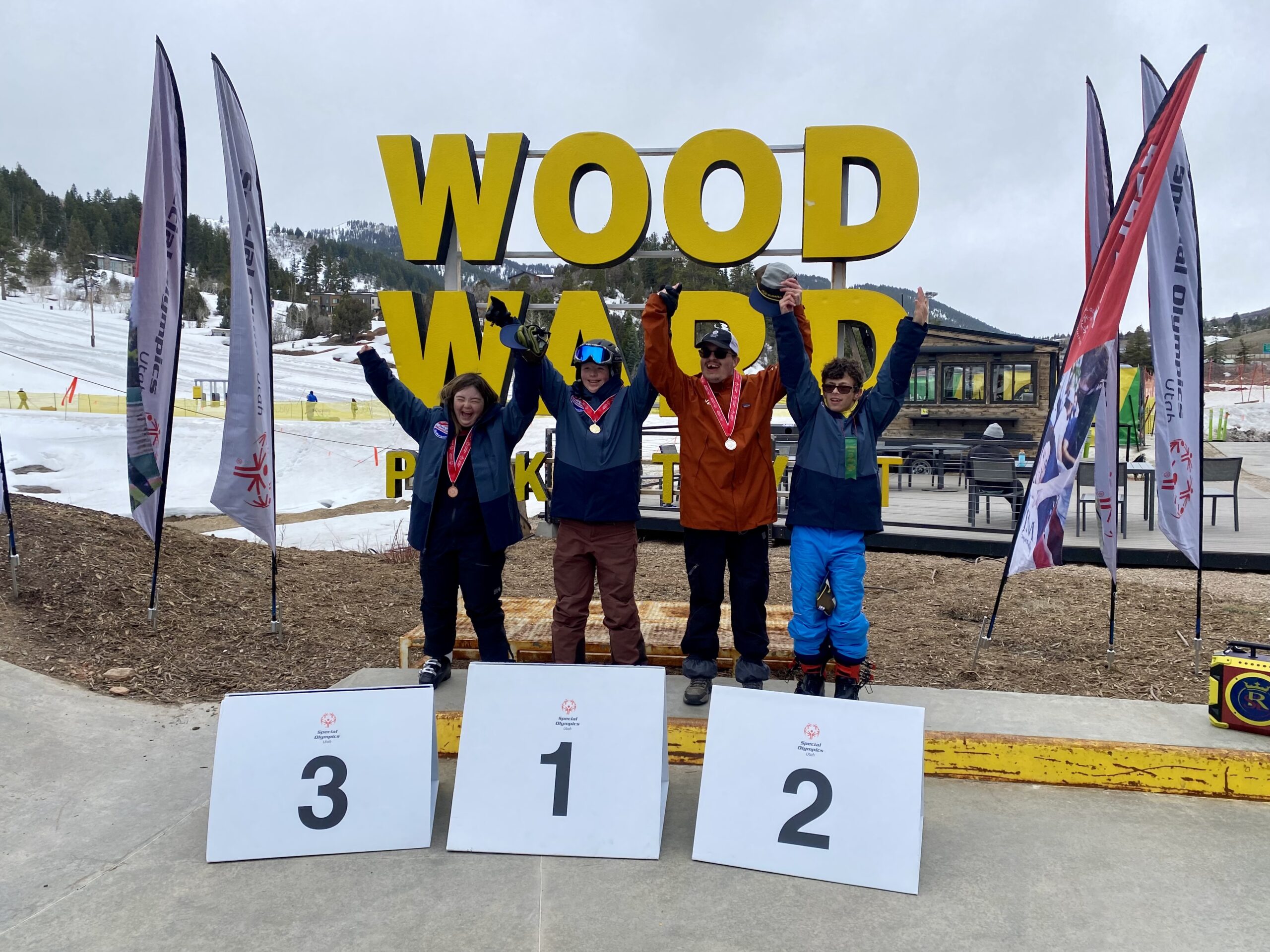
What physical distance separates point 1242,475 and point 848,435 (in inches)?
→ 838

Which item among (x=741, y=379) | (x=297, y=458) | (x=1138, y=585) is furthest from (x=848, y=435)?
(x=297, y=458)

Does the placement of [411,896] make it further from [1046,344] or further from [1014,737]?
[1046,344]

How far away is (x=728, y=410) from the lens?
12.8 feet

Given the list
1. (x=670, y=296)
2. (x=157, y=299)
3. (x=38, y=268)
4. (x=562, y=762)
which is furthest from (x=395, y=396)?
(x=38, y=268)

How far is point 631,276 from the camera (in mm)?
46781

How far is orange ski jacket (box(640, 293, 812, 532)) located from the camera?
12.6ft

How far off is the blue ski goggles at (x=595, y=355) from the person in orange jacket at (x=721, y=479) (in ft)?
0.63

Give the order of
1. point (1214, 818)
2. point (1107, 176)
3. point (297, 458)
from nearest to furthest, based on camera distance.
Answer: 1. point (1214, 818)
2. point (1107, 176)
3. point (297, 458)

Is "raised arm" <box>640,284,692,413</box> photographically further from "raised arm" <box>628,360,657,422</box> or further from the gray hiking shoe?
the gray hiking shoe

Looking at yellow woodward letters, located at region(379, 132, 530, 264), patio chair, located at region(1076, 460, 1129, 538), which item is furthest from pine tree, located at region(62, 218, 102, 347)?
patio chair, located at region(1076, 460, 1129, 538)

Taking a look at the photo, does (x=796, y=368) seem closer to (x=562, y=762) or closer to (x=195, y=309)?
(x=562, y=762)

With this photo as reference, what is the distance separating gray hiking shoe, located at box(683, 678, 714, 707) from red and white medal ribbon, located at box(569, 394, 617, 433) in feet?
4.24

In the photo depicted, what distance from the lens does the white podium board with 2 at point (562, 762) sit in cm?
292

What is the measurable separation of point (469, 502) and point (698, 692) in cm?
142
